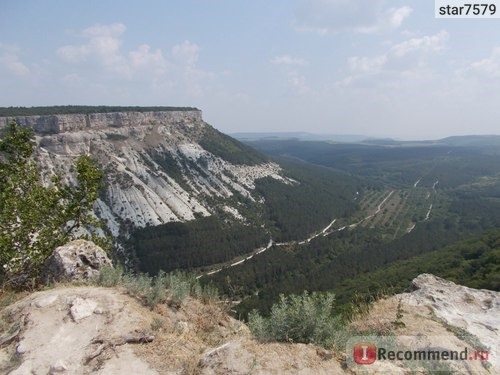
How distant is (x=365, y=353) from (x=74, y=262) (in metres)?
13.4

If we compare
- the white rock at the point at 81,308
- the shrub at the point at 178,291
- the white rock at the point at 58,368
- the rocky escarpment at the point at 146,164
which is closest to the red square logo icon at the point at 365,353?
the shrub at the point at 178,291

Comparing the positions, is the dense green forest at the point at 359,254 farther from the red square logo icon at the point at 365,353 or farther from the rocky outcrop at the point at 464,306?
the red square logo icon at the point at 365,353

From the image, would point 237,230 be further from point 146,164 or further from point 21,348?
point 21,348

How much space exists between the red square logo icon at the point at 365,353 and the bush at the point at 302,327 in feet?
1.38

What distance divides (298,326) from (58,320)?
7294 millimetres

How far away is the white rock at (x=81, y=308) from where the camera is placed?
11.3m

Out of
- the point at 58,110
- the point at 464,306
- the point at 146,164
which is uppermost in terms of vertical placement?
the point at 58,110

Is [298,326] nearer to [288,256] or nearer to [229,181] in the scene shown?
[288,256]

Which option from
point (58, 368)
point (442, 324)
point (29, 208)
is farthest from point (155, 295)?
point (29, 208)

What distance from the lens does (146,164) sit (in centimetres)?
14862

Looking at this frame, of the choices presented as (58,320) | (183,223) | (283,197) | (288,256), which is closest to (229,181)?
(283,197)

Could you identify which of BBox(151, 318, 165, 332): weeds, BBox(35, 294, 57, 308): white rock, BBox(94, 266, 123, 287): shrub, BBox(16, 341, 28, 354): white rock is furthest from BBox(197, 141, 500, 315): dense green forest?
BBox(16, 341, 28, 354): white rock

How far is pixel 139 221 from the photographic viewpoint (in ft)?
406

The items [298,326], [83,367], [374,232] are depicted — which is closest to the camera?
[83,367]
